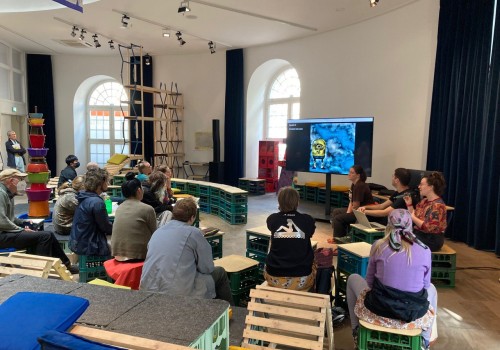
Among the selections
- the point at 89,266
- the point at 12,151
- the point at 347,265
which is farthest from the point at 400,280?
the point at 12,151

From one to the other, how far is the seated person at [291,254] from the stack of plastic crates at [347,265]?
0.48 meters

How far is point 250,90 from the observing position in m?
9.80

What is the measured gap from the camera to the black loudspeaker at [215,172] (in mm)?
9755

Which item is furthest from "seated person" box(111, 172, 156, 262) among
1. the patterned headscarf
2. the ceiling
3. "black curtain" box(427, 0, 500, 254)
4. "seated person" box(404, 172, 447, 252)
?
the ceiling

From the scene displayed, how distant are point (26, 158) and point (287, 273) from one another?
10.9m

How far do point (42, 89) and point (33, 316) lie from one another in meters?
11.8

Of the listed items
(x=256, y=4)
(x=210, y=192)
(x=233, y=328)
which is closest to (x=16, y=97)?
(x=210, y=192)

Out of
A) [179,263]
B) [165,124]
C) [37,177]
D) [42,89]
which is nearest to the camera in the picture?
[179,263]

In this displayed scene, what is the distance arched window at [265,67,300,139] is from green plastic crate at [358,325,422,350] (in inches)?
306

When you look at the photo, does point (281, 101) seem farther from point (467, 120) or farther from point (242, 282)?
point (242, 282)

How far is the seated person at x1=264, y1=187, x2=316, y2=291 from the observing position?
2.71m

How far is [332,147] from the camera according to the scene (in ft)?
21.4

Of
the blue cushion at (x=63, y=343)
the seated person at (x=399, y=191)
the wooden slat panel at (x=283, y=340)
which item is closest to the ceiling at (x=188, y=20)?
the seated person at (x=399, y=191)

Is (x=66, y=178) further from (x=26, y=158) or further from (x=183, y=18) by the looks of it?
(x=26, y=158)
